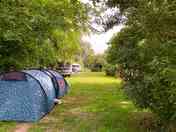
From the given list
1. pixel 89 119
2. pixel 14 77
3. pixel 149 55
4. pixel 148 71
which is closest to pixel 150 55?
pixel 149 55

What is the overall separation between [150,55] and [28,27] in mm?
5856

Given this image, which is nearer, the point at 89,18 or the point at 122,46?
the point at 122,46

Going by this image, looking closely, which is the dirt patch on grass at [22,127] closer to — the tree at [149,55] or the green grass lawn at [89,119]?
the green grass lawn at [89,119]

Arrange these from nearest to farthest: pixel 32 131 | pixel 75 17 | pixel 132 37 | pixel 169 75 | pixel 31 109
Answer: pixel 169 75 < pixel 132 37 < pixel 32 131 < pixel 31 109 < pixel 75 17

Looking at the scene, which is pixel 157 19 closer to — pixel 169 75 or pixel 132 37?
pixel 132 37

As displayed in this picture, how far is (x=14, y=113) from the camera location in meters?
10.0

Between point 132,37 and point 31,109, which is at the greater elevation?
point 132,37

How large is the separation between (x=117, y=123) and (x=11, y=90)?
130 inches

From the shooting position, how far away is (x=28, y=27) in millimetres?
11789

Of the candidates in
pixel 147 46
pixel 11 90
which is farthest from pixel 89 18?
pixel 147 46

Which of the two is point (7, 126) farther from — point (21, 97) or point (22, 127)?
point (21, 97)

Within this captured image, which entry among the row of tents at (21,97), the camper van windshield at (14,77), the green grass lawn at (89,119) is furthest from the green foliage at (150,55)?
the camper van windshield at (14,77)

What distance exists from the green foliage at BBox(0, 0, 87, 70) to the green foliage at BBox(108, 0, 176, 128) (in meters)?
4.21

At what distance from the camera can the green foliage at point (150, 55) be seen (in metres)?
6.44
